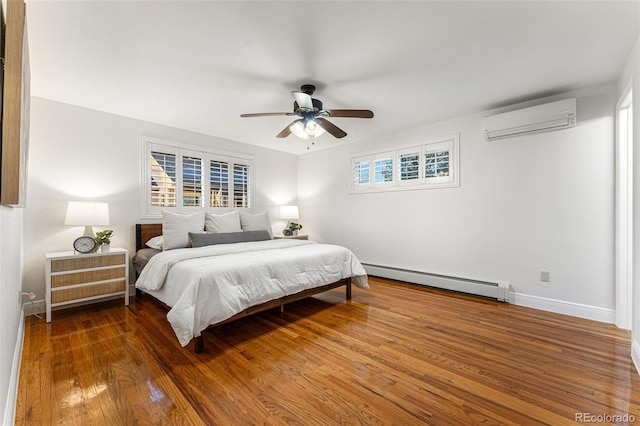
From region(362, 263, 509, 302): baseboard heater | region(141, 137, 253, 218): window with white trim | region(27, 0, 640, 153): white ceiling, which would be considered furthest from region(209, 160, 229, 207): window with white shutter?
region(362, 263, 509, 302): baseboard heater

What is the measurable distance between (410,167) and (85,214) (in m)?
4.35

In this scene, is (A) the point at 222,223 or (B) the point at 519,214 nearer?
(B) the point at 519,214

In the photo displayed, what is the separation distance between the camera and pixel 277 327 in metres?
2.79

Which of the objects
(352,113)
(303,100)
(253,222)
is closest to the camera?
(303,100)

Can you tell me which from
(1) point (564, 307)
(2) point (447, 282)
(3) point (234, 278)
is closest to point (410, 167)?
(2) point (447, 282)

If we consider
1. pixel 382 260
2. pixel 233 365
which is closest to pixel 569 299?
pixel 382 260

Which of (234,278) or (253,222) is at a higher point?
(253,222)

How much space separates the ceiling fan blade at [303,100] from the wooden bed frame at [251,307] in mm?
1947

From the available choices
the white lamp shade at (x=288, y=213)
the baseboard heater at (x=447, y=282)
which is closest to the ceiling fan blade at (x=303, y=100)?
the baseboard heater at (x=447, y=282)

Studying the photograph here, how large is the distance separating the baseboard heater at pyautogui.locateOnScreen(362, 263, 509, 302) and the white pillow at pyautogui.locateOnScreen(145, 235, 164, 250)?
10.5 feet

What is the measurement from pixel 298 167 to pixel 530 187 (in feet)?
13.8

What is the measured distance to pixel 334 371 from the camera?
1997 mm

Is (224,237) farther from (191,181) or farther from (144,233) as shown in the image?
(191,181)

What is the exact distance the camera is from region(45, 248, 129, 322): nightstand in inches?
115
